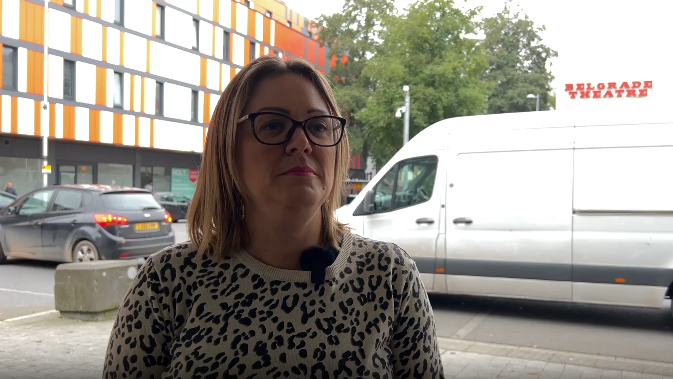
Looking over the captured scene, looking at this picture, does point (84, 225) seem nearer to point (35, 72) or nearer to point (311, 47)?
point (35, 72)

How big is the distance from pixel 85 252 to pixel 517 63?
112 feet

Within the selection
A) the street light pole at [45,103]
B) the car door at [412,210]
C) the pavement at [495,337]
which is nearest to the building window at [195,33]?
the street light pole at [45,103]

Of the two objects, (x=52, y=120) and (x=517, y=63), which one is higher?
(x=517, y=63)

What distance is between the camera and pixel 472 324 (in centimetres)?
732

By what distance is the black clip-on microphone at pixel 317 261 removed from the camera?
1.59 meters

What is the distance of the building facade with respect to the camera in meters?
25.9

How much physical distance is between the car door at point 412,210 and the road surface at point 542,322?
0.87 m

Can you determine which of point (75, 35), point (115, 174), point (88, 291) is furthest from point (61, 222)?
point (115, 174)

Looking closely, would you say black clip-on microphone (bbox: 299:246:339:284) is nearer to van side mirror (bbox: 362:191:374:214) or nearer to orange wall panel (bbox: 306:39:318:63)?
van side mirror (bbox: 362:191:374:214)

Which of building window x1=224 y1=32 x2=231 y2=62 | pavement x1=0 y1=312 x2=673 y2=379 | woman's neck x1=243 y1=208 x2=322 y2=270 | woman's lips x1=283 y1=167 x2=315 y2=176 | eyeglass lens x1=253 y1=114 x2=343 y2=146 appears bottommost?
pavement x1=0 y1=312 x2=673 y2=379

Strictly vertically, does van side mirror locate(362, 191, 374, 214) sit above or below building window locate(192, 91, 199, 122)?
below

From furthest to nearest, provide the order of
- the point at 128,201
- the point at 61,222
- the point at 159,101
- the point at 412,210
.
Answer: the point at 159,101 < the point at 128,201 < the point at 61,222 < the point at 412,210

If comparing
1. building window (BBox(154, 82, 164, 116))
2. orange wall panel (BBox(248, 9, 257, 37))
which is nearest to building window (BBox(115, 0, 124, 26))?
building window (BBox(154, 82, 164, 116))

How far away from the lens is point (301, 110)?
1.65 metres
